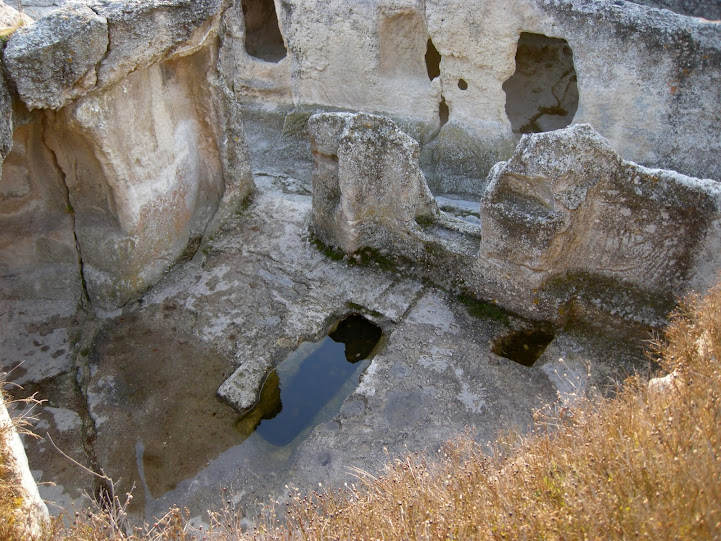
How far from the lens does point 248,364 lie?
4691 millimetres

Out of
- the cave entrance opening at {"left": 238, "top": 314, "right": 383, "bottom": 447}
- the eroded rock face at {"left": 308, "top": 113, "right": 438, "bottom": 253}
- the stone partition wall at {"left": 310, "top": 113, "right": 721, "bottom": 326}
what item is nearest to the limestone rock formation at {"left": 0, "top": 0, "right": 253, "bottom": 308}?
the eroded rock face at {"left": 308, "top": 113, "right": 438, "bottom": 253}

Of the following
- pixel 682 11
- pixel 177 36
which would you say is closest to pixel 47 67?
pixel 177 36

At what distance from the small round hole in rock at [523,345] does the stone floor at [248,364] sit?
77mm

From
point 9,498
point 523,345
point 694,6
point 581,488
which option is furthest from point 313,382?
point 694,6

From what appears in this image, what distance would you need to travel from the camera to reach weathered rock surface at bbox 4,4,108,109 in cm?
389

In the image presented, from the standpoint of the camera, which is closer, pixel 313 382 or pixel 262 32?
pixel 313 382

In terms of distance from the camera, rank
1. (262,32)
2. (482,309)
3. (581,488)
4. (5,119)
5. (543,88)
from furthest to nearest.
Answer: (262,32), (543,88), (482,309), (5,119), (581,488)

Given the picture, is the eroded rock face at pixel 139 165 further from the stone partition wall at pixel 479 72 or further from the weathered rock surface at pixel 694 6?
the weathered rock surface at pixel 694 6

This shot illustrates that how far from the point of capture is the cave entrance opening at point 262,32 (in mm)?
9203

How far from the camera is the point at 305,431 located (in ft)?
14.3

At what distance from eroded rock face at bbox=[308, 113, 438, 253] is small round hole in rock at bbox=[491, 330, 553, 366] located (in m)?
1.32

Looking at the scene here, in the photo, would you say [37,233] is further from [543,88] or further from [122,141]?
[543,88]

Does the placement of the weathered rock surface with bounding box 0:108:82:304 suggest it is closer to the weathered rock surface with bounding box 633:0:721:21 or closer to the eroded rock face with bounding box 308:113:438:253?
the eroded rock face with bounding box 308:113:438:253

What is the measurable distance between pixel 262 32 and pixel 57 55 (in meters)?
5.91
